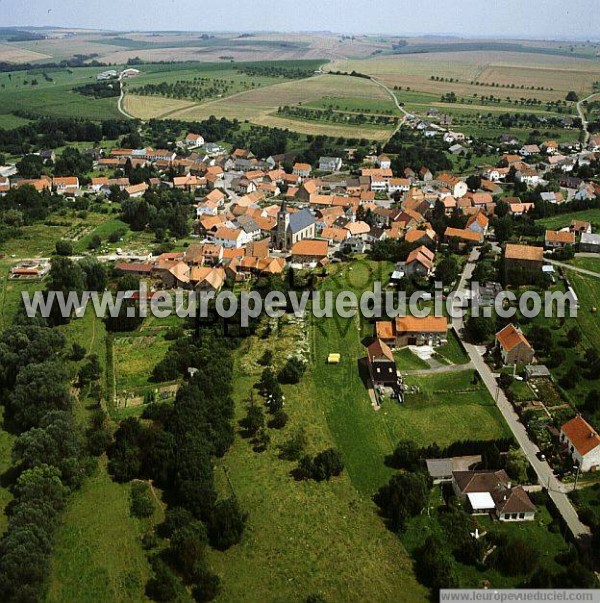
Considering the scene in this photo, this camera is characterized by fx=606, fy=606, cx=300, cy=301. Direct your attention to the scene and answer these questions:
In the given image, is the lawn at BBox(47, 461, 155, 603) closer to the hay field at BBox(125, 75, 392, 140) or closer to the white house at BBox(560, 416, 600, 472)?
the white house at BBox(560, 416, 600, 472)

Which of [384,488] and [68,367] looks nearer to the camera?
[384,488]

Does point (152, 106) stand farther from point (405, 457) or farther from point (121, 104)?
point (405, 457)

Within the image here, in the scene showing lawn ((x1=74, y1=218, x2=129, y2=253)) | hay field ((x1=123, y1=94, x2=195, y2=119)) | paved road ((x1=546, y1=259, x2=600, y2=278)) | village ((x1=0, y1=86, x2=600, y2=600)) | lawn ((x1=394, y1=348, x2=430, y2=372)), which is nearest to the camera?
village ((x1=0, y1=86, x2=600, y2=600))

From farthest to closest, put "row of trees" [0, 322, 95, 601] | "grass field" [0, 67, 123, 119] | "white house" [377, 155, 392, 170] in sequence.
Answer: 1. "grass field" [0, 67, 123, 119]
2. "white house" [377, 155, 392, 170]
3. "row of trees" [0, 322, 95, 601]


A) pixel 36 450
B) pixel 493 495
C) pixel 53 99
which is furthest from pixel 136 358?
pixel 53 99

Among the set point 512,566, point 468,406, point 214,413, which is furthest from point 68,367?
point 512,566

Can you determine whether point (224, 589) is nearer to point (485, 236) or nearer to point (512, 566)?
point (512, 566)

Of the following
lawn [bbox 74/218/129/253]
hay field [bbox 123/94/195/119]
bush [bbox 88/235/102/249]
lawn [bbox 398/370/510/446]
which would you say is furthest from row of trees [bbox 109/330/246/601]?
hay field [bbox 123/94/195/119]
